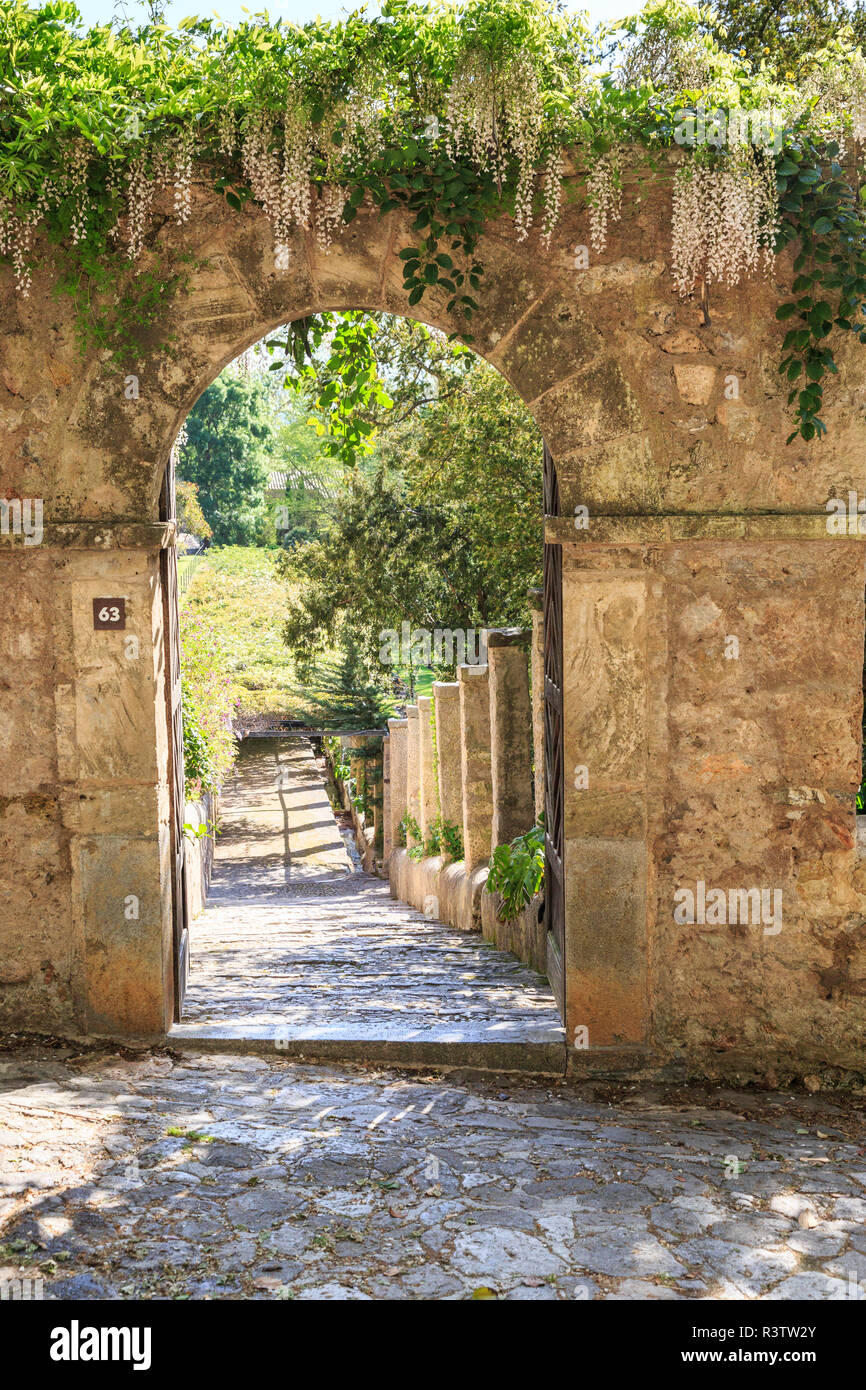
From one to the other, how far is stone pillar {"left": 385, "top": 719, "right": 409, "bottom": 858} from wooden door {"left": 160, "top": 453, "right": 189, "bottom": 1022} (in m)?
6.99

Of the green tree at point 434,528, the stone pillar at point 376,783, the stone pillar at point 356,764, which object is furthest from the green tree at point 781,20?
the stone pillar at point 356,764

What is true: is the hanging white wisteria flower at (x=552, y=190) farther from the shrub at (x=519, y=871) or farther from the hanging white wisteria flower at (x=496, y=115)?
the shrub at (x=519, y=871)

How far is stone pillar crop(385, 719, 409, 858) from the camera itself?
1214cm

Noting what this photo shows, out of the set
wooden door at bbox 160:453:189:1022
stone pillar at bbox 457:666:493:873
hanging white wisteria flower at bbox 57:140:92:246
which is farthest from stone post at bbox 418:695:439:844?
hanging white wisteria flower at bbox 57:140:92:246

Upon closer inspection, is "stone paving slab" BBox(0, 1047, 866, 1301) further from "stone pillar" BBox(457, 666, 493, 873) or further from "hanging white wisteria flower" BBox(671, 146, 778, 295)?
"stone pillar" BBox(457, 666, 493, 873)

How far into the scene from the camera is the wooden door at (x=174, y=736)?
461cm

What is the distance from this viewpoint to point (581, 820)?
13.8 ft

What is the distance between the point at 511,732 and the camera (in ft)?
22.0

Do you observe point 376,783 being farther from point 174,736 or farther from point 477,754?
point 174,736

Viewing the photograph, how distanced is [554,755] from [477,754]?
8.33ft

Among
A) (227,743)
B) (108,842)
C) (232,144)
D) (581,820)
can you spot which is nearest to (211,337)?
(232,144)

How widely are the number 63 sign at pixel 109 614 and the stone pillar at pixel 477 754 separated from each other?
3.50 m

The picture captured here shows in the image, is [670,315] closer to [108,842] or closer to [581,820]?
[581,820]
